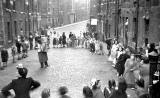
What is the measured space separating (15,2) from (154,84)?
26724 millimetres

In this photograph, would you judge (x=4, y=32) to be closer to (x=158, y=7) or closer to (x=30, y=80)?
(x=158, y=7)

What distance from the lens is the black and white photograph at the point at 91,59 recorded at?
5.72m

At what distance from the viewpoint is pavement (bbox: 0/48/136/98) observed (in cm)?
1245

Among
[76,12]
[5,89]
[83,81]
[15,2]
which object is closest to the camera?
[5,89]

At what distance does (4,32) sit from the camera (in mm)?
25594

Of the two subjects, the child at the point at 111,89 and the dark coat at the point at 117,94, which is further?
the child at the point at 111,89

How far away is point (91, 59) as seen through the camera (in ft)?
69.3

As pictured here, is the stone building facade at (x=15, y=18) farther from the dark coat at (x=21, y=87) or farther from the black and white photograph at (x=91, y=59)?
the dark coat at (x=21, y=87)

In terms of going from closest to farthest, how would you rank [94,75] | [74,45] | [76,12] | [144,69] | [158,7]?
[144,69], [94,75], [158,7], [74,45], [76,12]

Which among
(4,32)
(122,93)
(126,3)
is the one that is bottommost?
(122,93)

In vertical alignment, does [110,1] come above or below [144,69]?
above

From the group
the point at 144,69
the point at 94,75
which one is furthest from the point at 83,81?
the point at 144,69

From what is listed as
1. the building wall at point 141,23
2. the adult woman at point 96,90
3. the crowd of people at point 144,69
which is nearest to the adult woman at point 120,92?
the adult woman at point 96,90

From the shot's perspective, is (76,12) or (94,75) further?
(76,12)
